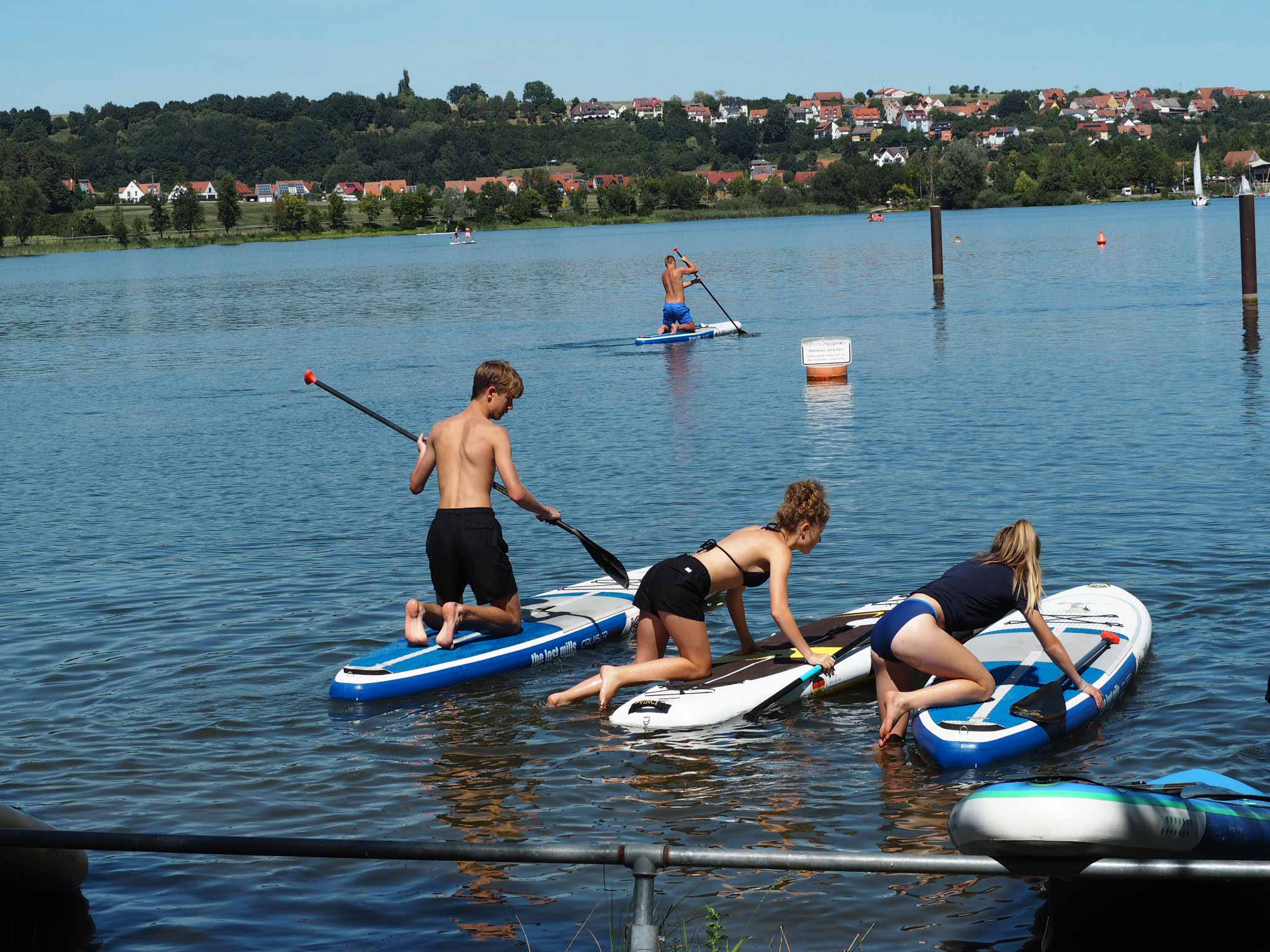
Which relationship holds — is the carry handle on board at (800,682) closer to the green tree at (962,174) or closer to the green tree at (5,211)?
the green tree at (5,211)

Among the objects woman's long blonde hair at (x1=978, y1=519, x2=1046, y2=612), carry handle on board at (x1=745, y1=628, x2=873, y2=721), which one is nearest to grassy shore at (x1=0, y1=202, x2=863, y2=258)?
carry handle on board at (x1=745, y1=628, x2=873, y2=721)

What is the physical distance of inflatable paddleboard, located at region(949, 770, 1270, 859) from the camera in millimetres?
4605

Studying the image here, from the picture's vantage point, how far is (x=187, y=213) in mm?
145375

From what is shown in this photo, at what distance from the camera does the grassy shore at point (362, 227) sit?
141m

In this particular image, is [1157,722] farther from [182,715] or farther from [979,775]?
[182,715]

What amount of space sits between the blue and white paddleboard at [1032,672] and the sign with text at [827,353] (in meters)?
15.1

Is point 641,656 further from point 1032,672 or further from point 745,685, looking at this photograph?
point 1032,672

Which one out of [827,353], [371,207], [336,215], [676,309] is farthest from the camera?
[371,207]

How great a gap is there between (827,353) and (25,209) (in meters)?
131

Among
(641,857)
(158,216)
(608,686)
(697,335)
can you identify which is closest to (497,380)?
(608,686)

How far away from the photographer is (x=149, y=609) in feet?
40.3

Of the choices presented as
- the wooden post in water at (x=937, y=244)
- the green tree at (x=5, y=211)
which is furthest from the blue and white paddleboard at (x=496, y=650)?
the green tree at (x=5, y=211)

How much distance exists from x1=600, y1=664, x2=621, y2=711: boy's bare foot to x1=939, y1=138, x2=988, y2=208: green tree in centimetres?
14230

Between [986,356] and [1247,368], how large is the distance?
18.0ft
